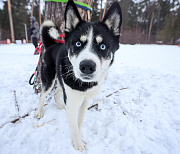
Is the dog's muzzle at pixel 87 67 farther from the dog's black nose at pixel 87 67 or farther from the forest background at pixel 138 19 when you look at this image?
the forest background at pixel 138 19

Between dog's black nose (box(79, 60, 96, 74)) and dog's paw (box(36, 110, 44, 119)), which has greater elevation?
dog's black nose (box(79, 60, 96, 74))

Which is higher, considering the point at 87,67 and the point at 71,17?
the point at 71,17

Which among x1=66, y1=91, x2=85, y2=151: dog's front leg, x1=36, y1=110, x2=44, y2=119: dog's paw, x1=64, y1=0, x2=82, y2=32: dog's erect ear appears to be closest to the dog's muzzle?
x1=66, y1=91, x2=85, y2=151: dog's front leg

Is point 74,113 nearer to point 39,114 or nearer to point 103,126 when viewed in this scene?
point 103,126

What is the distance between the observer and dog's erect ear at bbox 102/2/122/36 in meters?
1.40

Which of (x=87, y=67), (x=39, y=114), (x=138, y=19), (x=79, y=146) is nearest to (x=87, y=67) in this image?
(x=87, y=67)

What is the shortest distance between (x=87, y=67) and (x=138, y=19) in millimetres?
39237

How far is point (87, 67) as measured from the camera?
1.10 meters

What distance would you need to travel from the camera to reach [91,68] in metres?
1.12

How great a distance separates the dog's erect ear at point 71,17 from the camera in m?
1.43

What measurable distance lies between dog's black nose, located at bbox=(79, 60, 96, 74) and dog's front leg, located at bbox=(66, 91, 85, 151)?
415 mm

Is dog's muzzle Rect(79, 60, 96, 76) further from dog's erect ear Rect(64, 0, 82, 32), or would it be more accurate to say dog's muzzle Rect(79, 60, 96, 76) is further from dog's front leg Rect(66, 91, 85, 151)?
dog's erect ear Rect(64, 0, 82, 32)

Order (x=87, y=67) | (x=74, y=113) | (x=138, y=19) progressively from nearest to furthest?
(x=87, y=67), (x=74, y=113), (x=138, y=19)

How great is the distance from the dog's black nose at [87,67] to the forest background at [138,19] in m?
23.6
